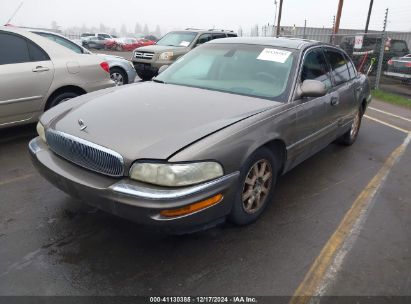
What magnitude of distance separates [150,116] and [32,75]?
2721 millimetres

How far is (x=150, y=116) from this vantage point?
3154 millimetres

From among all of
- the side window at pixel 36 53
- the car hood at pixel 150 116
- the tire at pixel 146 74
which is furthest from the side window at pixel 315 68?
the tire at pixel 146 74

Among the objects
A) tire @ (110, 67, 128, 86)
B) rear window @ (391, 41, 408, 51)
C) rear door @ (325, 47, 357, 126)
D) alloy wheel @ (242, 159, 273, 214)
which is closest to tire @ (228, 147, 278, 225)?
alloy wheel @ (242, 159, 273, 214)

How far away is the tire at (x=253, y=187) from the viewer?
315cm

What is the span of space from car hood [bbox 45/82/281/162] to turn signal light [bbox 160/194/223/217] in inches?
14.7

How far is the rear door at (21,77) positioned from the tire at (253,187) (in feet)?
10.9

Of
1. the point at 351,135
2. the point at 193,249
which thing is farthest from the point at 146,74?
→ the point at 193,249

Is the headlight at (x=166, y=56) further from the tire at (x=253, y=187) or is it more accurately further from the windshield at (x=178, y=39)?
the tire at (x=253, y=187)

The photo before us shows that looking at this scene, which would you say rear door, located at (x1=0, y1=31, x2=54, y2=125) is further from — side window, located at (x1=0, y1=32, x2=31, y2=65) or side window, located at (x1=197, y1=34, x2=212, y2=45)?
side window, located at (x1=197, y1=34, x2=212, y2=45)

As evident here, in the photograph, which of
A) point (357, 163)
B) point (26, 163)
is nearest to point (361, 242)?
point (357, 163)

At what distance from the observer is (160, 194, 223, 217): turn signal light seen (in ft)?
8.58

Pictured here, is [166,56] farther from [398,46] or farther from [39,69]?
[398,46]

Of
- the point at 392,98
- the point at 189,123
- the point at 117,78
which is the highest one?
the point at 189,123

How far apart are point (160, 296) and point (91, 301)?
0.44 meters
